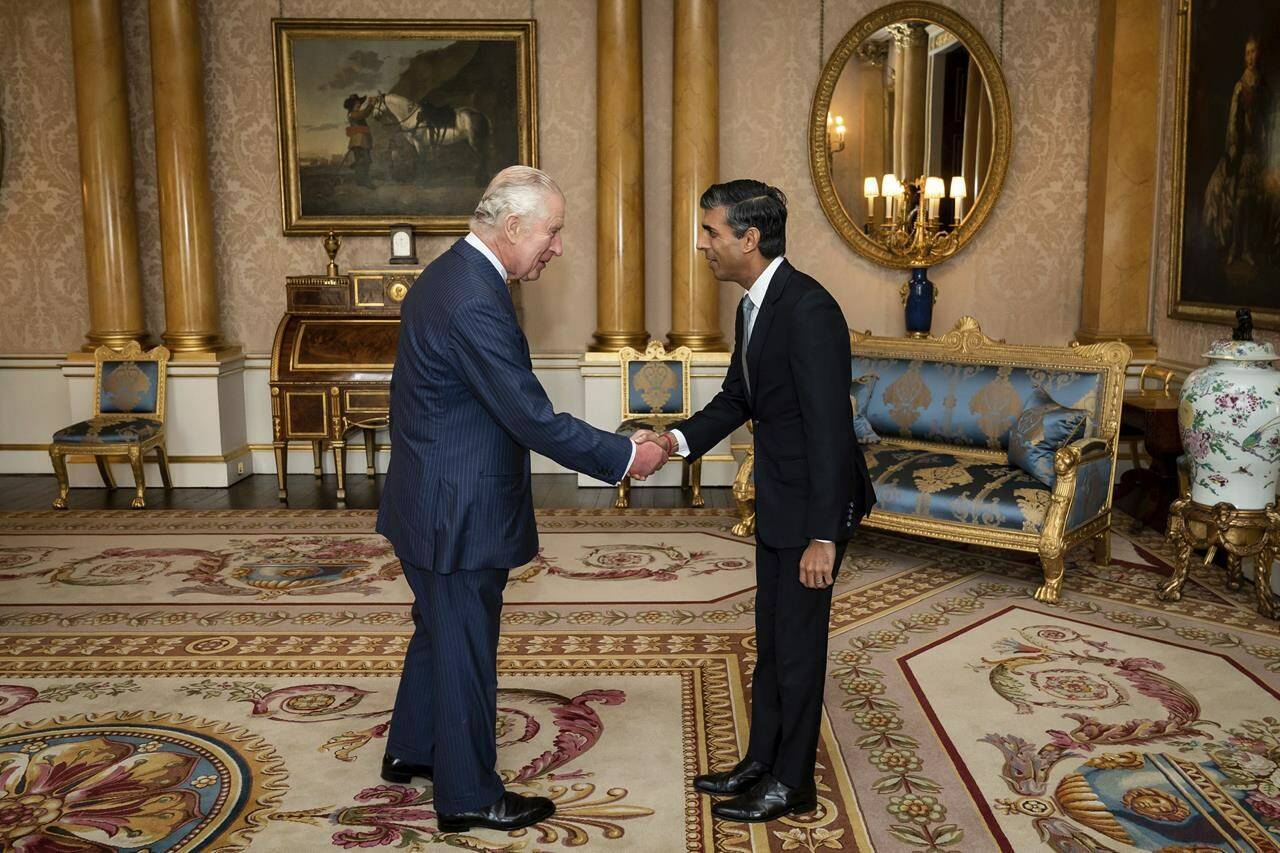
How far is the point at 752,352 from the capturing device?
9.18 feet

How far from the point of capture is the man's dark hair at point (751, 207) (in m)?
2.68

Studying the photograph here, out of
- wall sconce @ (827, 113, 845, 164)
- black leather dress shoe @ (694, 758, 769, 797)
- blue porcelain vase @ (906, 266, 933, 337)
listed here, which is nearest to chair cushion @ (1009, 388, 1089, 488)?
blue porcelain vase @ (906, 266, 933, 337)

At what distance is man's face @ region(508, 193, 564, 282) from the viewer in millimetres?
2680

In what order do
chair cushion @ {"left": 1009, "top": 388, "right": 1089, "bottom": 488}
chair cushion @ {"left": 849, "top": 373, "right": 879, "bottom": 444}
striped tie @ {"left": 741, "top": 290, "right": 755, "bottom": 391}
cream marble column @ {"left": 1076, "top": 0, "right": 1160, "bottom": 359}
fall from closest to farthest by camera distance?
striped tie @ {"left": 741, "top": 290, "right": 755, "bottom": 391} < chair cushion @ {"left": 1009, "top": 388, "right": 1089, "bottom": 488} < chair cushion @ {"left": 849, "top": 373, "right": 879, "bottom": 444} < cream marble column @ {"left": 1076, "top": 0, "right": 1160, "bottom": 359}

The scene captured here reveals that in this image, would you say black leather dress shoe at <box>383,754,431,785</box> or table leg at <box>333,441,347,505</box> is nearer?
black leather dress shoe at <box>383,754,431,785</box>

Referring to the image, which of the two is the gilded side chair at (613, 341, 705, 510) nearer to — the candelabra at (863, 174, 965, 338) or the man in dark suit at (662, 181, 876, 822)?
the candelabra at (863, 174, 965, 338)

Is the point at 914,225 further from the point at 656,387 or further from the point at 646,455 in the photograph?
the point at 646,455

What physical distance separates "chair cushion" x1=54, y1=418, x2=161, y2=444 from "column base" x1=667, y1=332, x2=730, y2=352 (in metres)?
3.51

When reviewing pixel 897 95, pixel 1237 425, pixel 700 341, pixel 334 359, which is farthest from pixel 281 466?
pixel 1237 425

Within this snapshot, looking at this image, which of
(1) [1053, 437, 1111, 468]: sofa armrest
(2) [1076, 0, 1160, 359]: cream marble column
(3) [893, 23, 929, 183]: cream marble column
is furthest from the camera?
(3) [893, 23, 929, 183]: cream marble column

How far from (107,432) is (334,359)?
1470mm

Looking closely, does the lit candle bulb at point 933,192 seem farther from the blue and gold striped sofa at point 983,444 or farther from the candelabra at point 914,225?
the blue and gold striped sofa at point 983,444

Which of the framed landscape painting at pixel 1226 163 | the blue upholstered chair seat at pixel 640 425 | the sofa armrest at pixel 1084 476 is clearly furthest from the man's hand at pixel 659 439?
the framed landscape painting at pixel 1226 163

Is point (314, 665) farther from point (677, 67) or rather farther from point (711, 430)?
point (677, 67)
